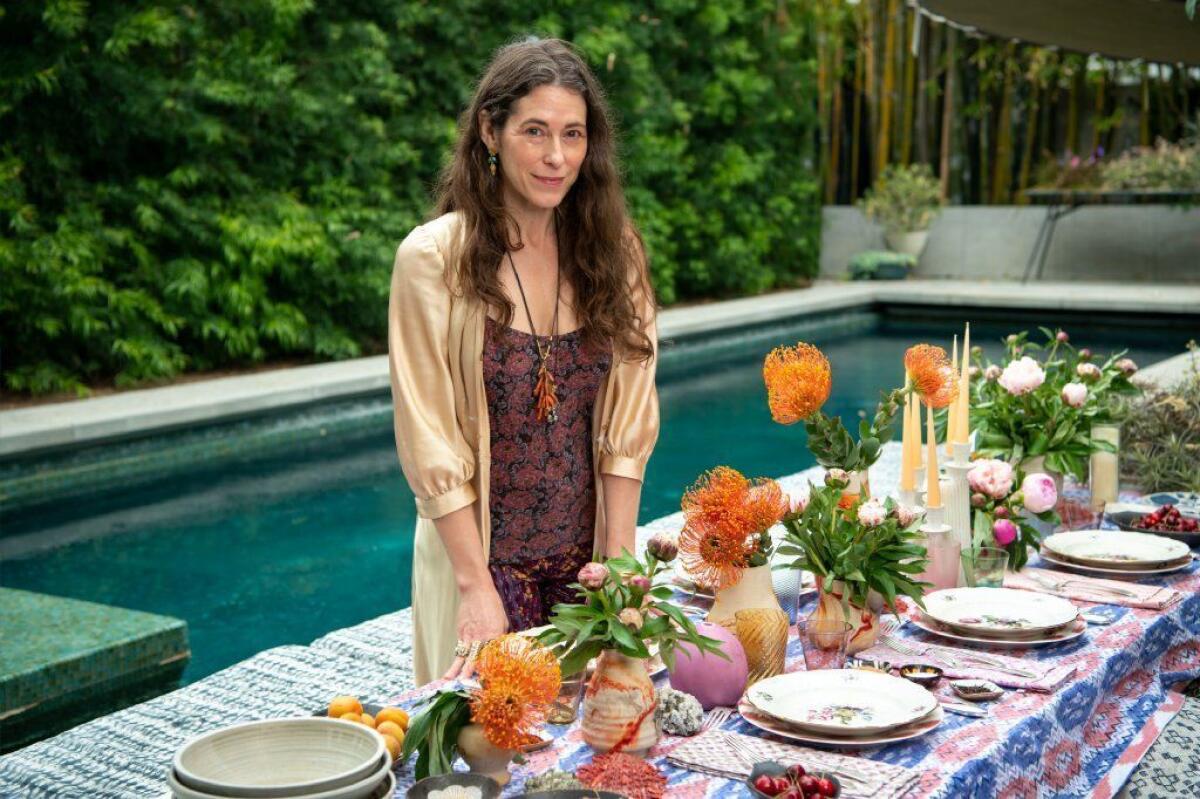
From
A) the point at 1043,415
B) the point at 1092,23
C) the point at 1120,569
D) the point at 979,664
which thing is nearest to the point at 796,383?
the point at 979,664

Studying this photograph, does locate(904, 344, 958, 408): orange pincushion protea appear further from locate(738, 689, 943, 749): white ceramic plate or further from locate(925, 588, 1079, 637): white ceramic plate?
locate(738, 689, 943, 749): white ceramic plate

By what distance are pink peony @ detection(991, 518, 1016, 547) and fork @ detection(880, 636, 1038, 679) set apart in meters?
0.42

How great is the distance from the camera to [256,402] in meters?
7.32

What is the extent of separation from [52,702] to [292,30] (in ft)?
20.9

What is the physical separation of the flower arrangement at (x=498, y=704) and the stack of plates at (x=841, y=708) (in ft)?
1.15

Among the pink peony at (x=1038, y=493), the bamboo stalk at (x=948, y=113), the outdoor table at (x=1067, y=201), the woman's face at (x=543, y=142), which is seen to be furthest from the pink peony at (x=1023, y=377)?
the bamboo stalk at (x=948, y=113)

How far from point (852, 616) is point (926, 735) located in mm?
320

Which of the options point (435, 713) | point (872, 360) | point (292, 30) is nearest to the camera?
point (435, 713)

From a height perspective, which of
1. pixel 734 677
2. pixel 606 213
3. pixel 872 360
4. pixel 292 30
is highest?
pixel 292 30

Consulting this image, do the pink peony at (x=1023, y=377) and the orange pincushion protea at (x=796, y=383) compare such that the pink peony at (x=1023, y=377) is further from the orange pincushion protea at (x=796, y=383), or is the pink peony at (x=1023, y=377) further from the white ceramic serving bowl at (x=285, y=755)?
the white ceramic serving bowl at (x=285, y=755)

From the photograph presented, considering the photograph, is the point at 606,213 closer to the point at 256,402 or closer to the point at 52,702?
the point at 52,702

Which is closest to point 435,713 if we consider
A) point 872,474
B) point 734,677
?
point 734,677

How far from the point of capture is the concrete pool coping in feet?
21.7

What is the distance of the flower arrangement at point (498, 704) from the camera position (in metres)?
1.44
